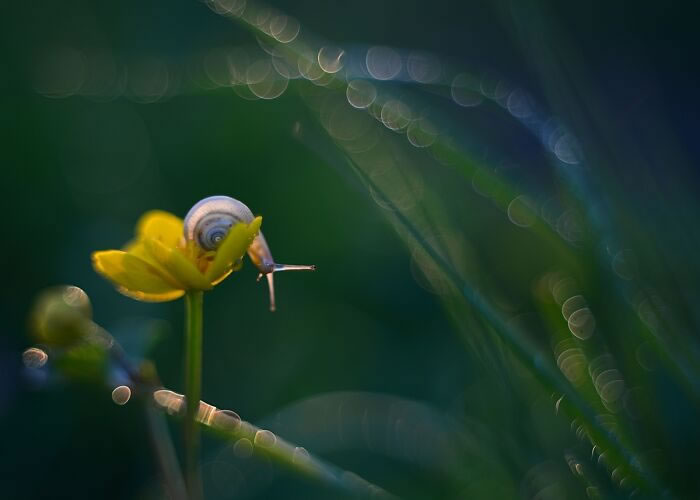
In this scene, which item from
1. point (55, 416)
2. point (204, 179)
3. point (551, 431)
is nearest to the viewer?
point (551, 431)

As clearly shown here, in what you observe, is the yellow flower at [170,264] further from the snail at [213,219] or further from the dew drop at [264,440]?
the dew drop at [264,440]

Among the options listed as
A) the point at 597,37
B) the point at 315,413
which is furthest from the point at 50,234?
the point at 597,37

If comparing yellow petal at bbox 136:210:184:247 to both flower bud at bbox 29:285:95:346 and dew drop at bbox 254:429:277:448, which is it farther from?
dew drop at bbox 254:429:277:448

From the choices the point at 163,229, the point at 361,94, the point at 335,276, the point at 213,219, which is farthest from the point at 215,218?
the point at 335,276

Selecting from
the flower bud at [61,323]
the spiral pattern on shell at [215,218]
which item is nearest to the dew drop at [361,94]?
the spiral pattern on shell at [215,218]

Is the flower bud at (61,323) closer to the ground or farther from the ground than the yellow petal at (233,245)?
closer to the ground

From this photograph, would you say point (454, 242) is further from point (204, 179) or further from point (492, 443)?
point (204, 179)

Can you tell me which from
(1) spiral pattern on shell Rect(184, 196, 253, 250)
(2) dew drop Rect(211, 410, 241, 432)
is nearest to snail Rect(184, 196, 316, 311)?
(1) spiral pattern on shell Rect(184, 196, 253, 250)
